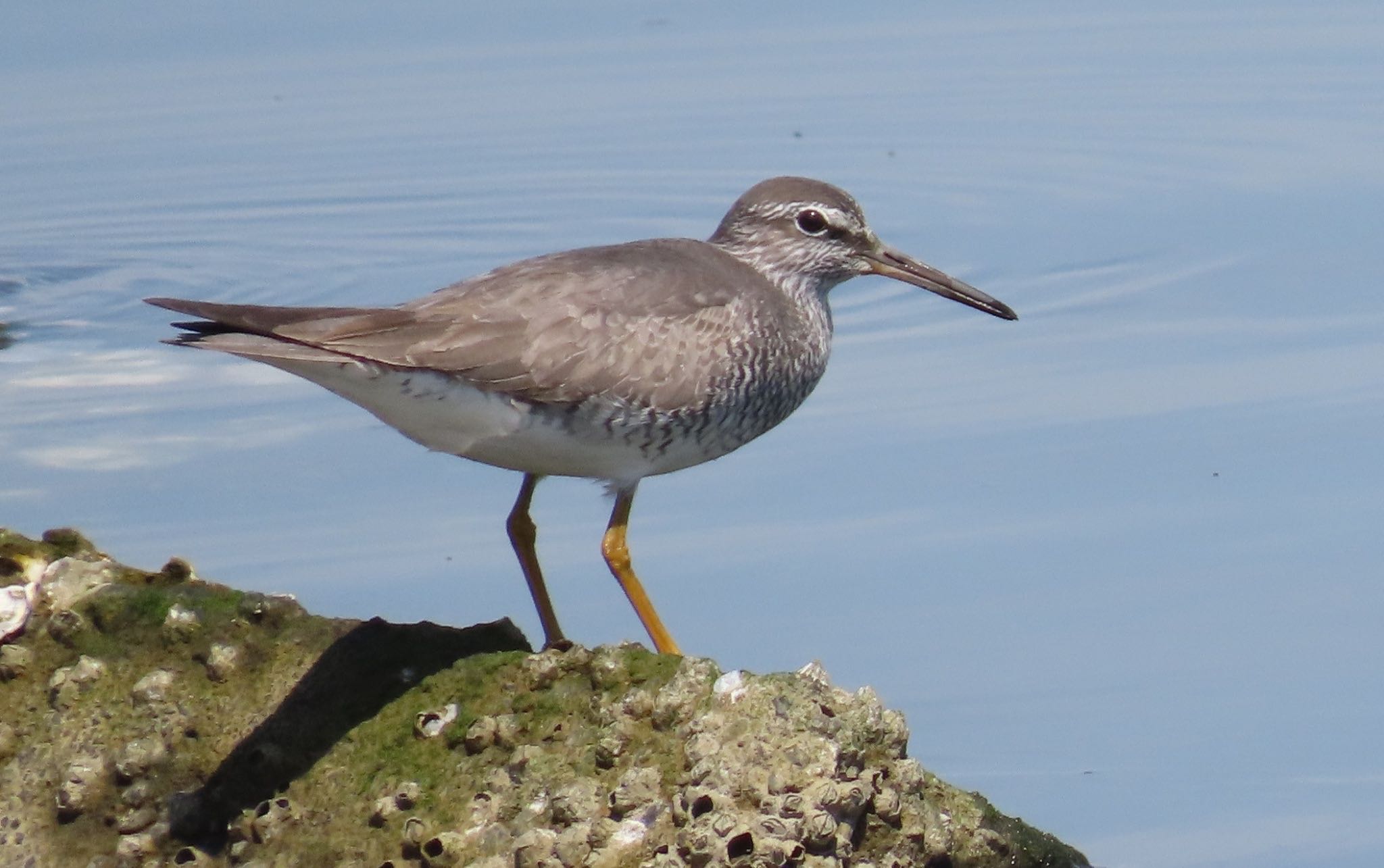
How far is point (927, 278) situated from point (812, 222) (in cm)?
59

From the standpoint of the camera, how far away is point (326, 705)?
230 inches

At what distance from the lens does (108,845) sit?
575 cm

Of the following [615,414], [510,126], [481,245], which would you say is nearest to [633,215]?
[481,245]

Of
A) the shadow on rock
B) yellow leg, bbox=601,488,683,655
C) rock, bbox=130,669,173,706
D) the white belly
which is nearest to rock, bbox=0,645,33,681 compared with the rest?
rock, bbox=130,669,173,706

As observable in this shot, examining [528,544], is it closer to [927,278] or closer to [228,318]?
[228,318]

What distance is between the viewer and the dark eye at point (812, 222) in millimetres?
8375

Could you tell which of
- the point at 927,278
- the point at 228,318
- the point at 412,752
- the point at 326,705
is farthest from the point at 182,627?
the point at 927,278

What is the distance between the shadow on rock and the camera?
5.73 metres

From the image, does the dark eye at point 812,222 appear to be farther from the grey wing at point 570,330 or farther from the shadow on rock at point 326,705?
the shadow on rock at point 326,705

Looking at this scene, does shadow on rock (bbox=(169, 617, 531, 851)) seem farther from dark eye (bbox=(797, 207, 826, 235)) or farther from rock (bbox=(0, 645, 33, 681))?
dark eye (bbox=(797, 207, 826, 235))

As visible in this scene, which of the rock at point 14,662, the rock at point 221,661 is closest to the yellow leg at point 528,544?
the rock at point 221,661

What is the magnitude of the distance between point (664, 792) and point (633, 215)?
7.58 metres

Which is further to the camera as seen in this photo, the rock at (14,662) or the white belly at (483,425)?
the white belly at (483,425)

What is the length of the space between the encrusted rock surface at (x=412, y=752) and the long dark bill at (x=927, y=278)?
3079 mm
